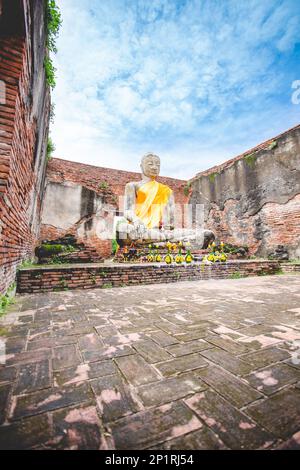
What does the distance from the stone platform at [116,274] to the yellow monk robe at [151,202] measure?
2.63 metres

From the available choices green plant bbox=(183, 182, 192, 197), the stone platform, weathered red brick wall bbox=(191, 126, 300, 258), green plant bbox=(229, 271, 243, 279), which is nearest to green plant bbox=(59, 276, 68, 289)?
the stone platform

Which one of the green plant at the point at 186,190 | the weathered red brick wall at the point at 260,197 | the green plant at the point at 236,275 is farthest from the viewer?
the green plant at the point at 186,190

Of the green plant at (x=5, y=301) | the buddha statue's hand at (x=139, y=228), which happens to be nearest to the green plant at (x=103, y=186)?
the buddha statue's hand at (x=139, y=228)

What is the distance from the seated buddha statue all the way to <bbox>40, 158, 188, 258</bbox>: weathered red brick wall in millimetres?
2844

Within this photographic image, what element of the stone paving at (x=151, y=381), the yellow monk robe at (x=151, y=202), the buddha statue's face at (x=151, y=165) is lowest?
the stone paving at (x=151, y=381)

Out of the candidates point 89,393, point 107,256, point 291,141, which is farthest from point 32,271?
point 291,141

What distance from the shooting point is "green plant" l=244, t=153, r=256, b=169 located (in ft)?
29.0

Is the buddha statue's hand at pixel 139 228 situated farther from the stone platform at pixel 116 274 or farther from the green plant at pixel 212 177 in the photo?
the green plant at pixel 212 177

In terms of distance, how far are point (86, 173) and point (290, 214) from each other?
27.5ft

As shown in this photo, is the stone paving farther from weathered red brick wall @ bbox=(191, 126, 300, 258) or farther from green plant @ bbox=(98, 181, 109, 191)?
green plant @ bbox=(98, 181, 109, 191)

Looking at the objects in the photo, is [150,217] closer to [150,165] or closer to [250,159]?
[150,165]

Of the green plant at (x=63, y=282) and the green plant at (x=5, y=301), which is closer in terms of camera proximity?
the green plant at (x=5, y=301)

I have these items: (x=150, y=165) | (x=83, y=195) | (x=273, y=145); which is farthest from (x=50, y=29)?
(x=273, y=145)

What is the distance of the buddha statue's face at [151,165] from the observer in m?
7.59
